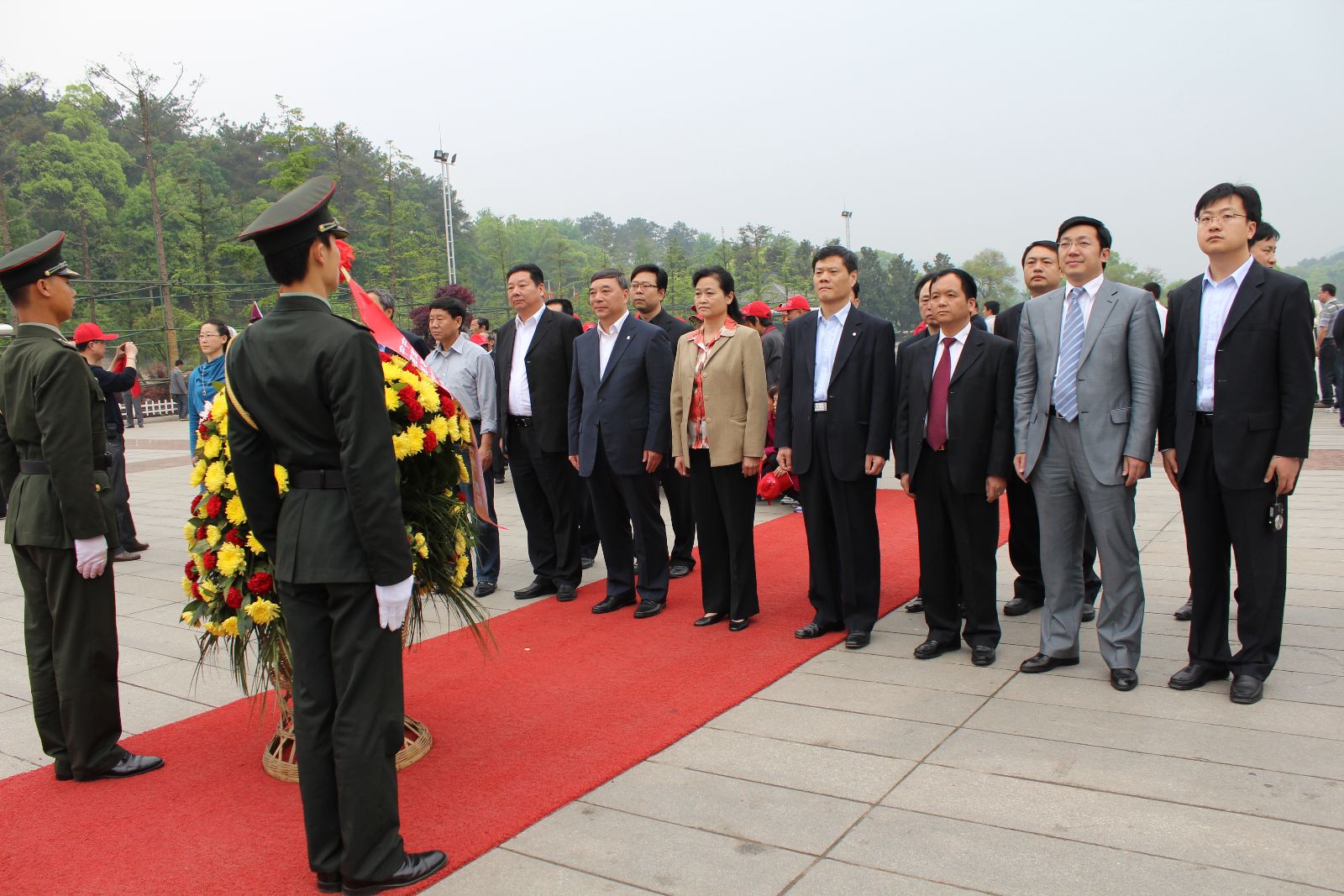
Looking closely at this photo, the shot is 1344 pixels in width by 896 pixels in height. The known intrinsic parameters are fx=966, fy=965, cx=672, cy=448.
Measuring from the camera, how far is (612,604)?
5.69 metres

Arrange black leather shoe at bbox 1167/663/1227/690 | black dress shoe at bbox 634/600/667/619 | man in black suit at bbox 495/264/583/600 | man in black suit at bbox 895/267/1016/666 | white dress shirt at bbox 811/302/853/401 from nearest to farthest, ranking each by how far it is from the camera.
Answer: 1. black leather shoe at bbox 1167/663/1227/690
2. man in black suit at bbox 895/267/1016/666
3. white dress shirt at bbox 811/302/853/401
4. black dress shoe at bbox 634/600/667/619
5. man in black suit at bbox 495/264/583/600

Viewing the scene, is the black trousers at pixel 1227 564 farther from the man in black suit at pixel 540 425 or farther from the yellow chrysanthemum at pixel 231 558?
the yellow chrysanthemum at pixel 231 558

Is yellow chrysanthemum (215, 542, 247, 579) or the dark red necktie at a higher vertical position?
the dark red necktie

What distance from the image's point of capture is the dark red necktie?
4.52 metres

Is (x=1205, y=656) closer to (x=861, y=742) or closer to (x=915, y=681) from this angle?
(x=915, y=681)

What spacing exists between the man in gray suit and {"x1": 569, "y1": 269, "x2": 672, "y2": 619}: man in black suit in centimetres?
208

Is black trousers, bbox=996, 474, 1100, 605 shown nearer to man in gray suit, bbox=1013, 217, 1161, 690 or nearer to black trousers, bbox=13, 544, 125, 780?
man in gray suit, bbox=1013, 217, 1161, 690

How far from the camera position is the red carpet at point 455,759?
2924 mm

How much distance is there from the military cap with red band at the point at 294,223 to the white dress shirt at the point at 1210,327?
3.33 metres

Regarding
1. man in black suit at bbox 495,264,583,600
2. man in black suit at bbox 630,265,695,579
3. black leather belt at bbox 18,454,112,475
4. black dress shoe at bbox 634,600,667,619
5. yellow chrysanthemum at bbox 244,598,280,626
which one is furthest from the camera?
man in black suit at bbox 630,265,695,579

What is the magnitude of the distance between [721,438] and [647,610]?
1125mm

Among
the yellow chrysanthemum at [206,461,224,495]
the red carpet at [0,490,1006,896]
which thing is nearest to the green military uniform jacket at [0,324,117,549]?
→ the yellow chrysanthemum at [206,461,224,495]

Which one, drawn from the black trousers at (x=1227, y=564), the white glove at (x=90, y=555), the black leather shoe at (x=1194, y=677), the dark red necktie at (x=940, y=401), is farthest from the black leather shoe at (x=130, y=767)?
the black trousers at (x=1227, y=564)

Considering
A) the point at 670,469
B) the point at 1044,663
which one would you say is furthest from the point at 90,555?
the point at 1044,663
